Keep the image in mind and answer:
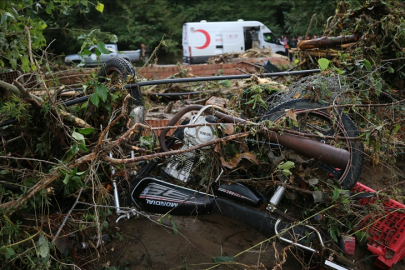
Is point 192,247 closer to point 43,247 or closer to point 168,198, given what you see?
point 168,198

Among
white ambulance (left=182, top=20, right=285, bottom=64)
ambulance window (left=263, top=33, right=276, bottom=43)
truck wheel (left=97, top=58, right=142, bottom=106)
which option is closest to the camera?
truck wheel (left=97, top=58, right=142, bottom=106)

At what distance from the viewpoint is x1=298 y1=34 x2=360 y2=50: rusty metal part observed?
16.8ft

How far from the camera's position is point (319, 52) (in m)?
5.29

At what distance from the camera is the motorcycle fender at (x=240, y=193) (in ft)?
9.82

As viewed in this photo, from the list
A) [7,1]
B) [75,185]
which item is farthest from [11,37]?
[75,185]

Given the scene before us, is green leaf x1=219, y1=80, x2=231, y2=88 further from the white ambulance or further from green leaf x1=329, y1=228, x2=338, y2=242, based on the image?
the white ambulance

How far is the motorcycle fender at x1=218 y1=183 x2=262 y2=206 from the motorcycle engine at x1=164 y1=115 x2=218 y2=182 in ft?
1.20

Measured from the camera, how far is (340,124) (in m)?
3.03

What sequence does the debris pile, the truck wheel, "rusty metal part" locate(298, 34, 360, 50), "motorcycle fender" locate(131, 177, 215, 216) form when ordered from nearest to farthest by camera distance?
1. "motorcycle fender" locate(131, 177, 215, 216)
2. the truck wheel
3. "rusty metal part" locate(298, 34, 360, 50)
4. the debris pile

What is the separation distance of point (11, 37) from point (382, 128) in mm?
3706

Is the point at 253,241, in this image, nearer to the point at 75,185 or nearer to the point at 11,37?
the point at 75,185

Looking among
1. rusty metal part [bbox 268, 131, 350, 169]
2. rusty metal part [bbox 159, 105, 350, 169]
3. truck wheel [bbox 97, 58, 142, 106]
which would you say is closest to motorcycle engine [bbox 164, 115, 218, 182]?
rusty metal part [bbox 159, 105, 350, 169]

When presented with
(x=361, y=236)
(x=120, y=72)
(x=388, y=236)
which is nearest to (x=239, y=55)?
(x=120, y=72)

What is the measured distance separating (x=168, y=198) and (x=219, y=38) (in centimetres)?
1633
